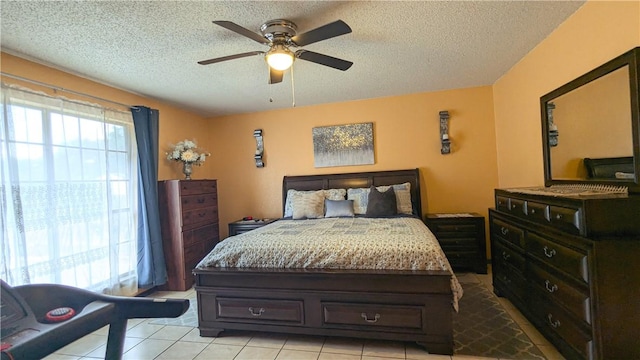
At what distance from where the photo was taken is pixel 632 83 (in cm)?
163

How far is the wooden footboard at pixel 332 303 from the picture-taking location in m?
1.97

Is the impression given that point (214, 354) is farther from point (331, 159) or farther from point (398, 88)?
point (398, 88)

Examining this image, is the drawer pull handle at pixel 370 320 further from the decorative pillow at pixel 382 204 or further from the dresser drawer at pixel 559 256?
the decorative pillow at pixel 382 204

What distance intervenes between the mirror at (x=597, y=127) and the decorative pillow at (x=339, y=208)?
200 centimetres

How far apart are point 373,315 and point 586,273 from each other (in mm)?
1272

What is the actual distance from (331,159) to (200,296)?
2.60m

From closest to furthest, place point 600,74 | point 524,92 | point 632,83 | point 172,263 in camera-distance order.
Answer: point 632,83 → point 600,74 → point 524,92 → point 172,263

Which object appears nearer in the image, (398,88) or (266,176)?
(398,88)

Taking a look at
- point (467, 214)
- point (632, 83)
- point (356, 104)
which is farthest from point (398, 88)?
point (632, 83)

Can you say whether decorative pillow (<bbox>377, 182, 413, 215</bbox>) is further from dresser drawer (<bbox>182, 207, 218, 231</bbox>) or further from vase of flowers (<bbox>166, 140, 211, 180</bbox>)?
vase of flowers (<bbox>166, 140, 211, 180</bbox>)

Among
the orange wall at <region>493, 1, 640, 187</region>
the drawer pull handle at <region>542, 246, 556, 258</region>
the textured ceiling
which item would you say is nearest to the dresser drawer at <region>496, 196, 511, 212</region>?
the orange wall at <region>493, 1, 640, 187</region>

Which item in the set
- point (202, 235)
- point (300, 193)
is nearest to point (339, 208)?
point (300, 193)

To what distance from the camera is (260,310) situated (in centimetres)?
226

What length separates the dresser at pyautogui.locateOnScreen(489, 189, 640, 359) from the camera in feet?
4.74
